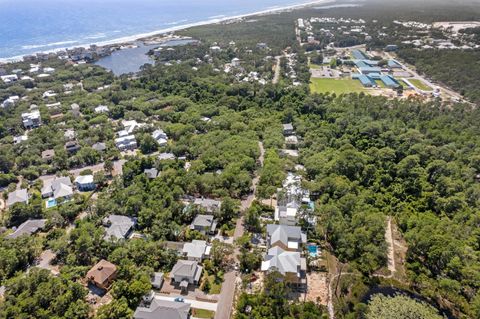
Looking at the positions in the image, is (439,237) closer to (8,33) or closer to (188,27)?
(188,27)

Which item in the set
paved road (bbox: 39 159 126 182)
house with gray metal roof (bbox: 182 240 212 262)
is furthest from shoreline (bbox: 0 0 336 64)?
house with gray metal roof (bbox: 182 240 212 262)

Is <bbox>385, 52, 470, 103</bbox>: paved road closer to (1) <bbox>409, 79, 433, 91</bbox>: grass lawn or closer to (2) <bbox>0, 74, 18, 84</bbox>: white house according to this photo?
(1) <bbox>409, 79, 433, 91</bbox>: grass lawn

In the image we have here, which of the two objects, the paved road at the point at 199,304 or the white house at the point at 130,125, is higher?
the white house at the point at 130,125

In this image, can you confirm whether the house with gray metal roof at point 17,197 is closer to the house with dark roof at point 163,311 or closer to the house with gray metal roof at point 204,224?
the house with gray metal roof at point 204,224

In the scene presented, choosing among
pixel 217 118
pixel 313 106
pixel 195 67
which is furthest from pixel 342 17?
Answer: pixel 217 118

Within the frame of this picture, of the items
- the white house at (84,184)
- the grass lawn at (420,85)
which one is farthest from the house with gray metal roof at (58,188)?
the grass lawn at (420,85)

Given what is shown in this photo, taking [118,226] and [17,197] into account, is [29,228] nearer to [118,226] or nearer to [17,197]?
[17,197]
